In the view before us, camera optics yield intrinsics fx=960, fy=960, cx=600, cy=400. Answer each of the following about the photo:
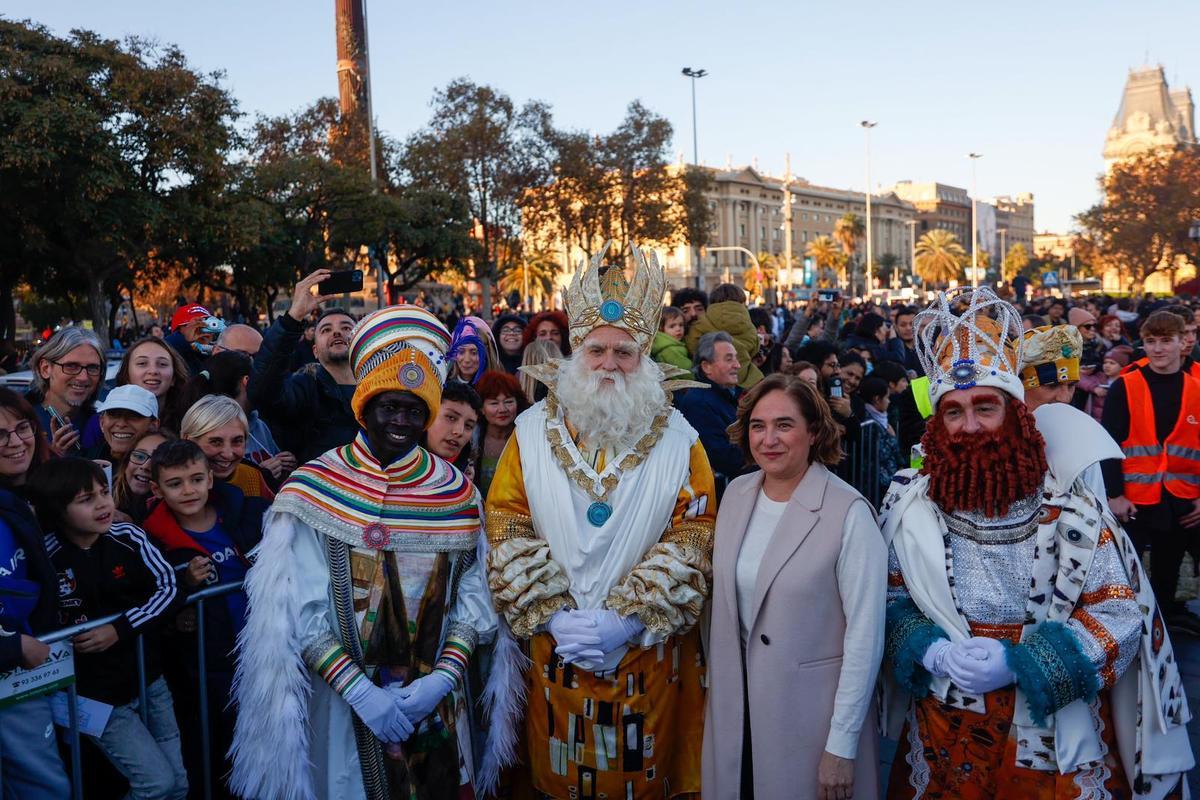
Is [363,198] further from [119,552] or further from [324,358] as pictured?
[119,552]

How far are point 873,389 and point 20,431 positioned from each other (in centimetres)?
574

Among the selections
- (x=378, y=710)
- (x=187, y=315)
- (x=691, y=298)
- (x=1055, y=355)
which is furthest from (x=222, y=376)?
(x=691, y=298)

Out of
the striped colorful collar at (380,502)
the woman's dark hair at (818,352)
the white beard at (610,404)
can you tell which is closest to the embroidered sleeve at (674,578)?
the white beard at (610,404)

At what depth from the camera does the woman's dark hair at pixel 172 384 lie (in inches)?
199

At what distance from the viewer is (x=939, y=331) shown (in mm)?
3402

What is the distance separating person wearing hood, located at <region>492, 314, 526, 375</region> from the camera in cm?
756

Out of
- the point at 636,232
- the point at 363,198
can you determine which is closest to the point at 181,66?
the point at 363,198

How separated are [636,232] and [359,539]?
27952 millimetres

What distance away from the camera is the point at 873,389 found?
7379mm

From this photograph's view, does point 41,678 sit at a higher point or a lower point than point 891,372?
lower

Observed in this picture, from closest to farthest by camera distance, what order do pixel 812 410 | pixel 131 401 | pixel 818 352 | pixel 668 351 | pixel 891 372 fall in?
pixel 812 410, pixel 131 401, pixel 668 351, pixel 818 352, pixel 891 372

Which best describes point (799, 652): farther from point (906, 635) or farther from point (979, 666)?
point (979, 666)

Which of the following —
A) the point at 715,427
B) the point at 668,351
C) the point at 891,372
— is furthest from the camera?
the point at 891,372

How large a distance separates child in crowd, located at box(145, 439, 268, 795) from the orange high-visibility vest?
16.7ft
